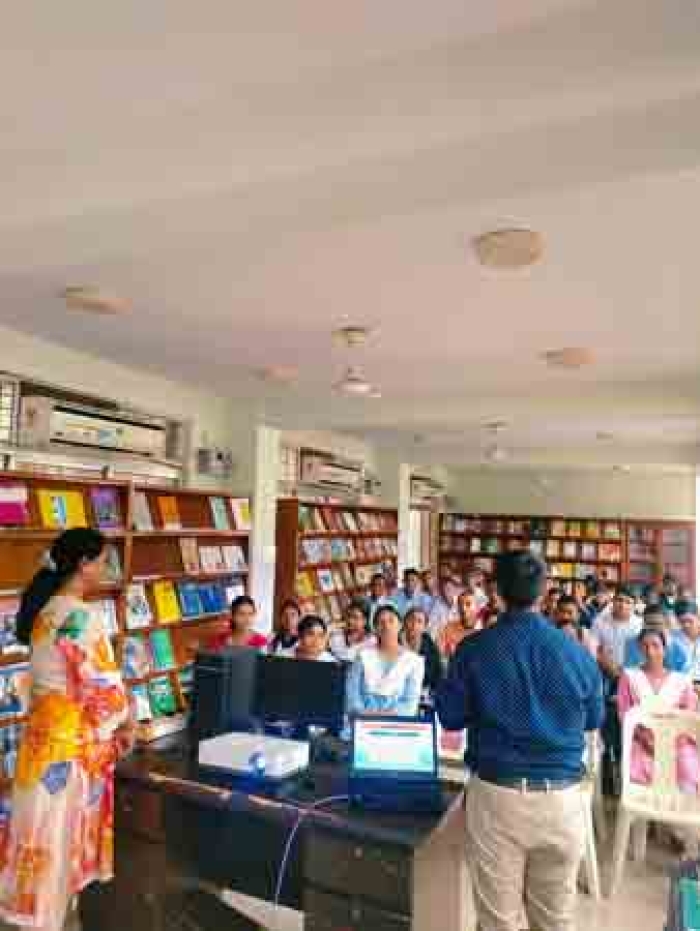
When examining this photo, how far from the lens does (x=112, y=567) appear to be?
4199 millimetres

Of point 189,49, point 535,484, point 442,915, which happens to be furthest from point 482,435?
point 189,49

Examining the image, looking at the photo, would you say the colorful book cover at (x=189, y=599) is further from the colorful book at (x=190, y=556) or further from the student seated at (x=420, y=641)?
the student seated at (x=420, y=641)

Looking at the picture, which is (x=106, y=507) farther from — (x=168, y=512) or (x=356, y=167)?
(x=356, y=167)

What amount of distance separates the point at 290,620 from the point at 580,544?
24.0 feet

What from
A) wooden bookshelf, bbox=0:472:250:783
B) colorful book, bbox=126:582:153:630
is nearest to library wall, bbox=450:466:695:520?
wooden bookshelf, bbox=0:472:250:783

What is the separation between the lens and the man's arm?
2.17 meters

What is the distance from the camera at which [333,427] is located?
7043 millimetres

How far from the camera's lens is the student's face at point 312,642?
157 inches

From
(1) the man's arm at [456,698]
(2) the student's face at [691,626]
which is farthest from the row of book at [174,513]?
(2) the student's face at [691,626]

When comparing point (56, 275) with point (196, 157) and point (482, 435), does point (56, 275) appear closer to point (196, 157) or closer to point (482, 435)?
point (196, 157)

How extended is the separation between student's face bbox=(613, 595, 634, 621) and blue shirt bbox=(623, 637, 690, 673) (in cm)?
54

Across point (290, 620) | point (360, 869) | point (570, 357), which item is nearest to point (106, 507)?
point (290, 620)

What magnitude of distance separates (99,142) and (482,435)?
6007 millimetres

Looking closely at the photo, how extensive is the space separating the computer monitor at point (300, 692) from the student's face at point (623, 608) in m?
3.42
